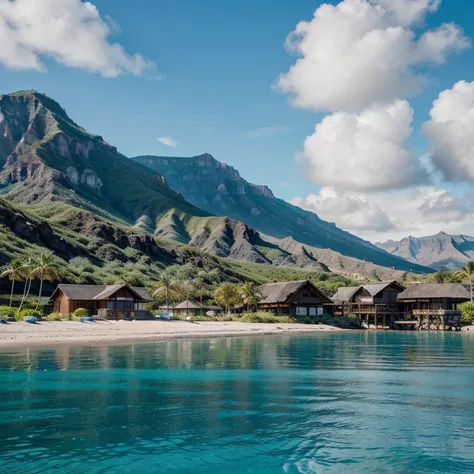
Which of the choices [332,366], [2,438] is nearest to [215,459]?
[2,438]

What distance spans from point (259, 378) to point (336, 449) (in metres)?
13.2

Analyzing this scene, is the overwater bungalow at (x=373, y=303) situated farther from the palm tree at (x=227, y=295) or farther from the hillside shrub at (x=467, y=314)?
the palm tree at (x=227, y=295)

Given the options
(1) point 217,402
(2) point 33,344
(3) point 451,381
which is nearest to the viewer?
(1) point 217,402

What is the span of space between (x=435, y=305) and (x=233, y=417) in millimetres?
78330

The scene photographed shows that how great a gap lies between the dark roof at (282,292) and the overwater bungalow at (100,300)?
22621 millimetres

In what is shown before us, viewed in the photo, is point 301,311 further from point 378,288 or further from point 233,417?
point 233,417

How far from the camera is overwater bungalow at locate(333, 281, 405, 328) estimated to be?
3669 inches

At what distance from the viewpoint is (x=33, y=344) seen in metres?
46.9

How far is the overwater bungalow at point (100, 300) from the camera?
73.8 metres

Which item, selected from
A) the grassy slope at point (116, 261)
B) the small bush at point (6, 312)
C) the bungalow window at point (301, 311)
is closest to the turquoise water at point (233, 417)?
the small bush at point (6, 312)

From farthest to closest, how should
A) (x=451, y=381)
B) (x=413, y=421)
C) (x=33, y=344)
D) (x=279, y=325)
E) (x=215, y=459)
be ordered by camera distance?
(x=279, y=325) < (x=33, y=344) < (x=451, y=381) < (x=413, y=421) < (x=215, y=459)

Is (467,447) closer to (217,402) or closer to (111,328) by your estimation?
(217,402)

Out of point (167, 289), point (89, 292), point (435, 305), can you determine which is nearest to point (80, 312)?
point (89, 292)

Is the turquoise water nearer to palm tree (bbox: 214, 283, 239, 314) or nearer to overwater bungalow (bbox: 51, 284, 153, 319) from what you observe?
overwater bungalow (bbox: 51, 284, 153, 319)
